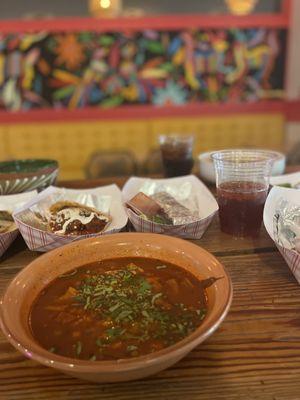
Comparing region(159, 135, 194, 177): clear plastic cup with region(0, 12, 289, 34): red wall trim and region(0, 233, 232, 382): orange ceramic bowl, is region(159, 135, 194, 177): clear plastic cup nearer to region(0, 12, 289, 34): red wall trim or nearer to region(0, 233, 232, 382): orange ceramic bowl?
region(0, 233, 232, 382): orange ceramic bowl

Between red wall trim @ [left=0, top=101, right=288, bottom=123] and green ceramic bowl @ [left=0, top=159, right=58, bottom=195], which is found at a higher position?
green ceramic bowl @ [left=0, top=159, right=58, bottom=195]

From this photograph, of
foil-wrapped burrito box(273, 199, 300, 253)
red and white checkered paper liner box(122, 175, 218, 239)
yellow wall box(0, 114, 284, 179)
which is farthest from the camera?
yellow wall box(0, 114, 284, 179)

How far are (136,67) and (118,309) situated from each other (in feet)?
15.9

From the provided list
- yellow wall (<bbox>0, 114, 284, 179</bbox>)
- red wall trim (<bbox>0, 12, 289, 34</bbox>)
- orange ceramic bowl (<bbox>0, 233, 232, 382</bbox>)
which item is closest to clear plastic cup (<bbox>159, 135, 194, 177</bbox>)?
orange ceramic bowl (<bbox>0, 233, 232, 382</bbox>)

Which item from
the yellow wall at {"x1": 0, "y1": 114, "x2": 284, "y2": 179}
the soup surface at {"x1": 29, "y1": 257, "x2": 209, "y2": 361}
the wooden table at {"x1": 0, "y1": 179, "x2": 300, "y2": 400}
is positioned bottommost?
the yellow wall at {"x1": 0, "y1": 114, "x2": 284, "y2": 179}

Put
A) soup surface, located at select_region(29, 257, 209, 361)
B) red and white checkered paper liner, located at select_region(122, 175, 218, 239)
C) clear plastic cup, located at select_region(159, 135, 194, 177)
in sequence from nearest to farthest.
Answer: soup surface, located at select_region(29, 257, 209, 361), red and white checkered paper liner, located at select_region(122, 175, 218, 239), clear plastic cup, located at select_region(159, 135, 194, 177)

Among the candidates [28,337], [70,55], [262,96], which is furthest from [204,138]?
[28,337]

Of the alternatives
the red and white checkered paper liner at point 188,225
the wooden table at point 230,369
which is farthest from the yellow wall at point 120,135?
the wooden table at point 230,369

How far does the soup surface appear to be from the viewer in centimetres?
81

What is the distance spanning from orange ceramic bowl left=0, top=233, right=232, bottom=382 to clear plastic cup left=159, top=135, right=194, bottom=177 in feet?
2.96

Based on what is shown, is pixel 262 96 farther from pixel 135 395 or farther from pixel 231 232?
pixel 135 395

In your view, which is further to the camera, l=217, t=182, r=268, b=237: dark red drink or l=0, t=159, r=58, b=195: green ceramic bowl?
l=0, t=159, r=58, b=195: green ceramic bowl

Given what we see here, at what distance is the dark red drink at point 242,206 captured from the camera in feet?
4.24

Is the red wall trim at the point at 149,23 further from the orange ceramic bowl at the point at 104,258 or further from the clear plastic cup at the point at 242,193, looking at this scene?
the orange ceramic bowl at the point at 104,258
